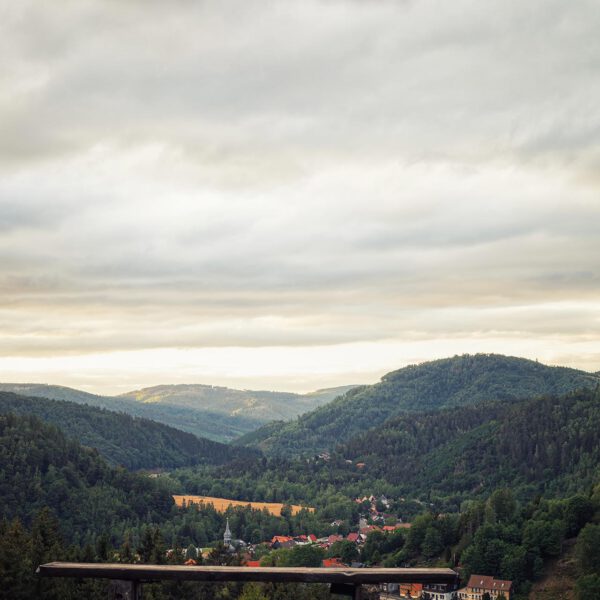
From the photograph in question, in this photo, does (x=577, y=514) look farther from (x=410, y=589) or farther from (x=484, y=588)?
(x=410, y=589)

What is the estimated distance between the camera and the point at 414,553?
13688 centimetres

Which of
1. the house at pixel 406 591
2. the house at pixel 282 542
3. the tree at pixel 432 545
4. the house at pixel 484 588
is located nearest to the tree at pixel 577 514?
the house at pixel 484 588

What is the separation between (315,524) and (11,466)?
256 ft

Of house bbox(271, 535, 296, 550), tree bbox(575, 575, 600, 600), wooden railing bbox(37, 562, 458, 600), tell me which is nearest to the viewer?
wooden railing bbox(37, 562, 458, 600)

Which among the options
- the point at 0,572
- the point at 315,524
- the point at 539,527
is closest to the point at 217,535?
the point at 315,524

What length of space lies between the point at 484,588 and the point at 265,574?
108 metres

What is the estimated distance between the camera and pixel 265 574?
12273mm

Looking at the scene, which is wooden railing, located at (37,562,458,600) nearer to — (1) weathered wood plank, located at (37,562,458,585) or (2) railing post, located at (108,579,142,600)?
(1) weathered wood plank, located at (37,562,458,585)

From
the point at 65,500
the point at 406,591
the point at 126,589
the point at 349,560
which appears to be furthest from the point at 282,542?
the point at 126,589

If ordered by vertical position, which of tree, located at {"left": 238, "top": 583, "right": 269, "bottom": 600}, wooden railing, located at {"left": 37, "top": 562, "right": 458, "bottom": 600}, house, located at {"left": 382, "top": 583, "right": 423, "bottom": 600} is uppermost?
wooden railing, located at {"left": 37, "top": 562, "right": 458, "bottom": 600}

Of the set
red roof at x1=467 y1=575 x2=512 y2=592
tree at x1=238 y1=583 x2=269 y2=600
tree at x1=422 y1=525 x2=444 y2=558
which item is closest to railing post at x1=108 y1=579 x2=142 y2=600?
tree at x1=238 y1=583 x2=269 y2=600

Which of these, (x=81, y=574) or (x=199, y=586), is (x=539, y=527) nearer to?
(x=199, y=586)

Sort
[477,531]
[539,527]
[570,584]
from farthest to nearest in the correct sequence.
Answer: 1. [477,531]
2. [539,527]
3. [570,584]

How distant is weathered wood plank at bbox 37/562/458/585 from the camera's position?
1204 centimetres
